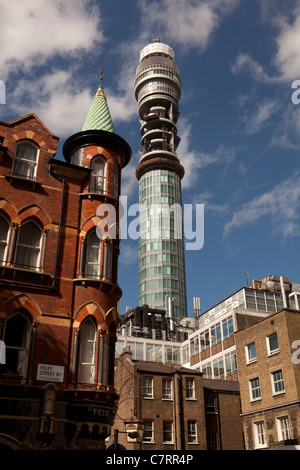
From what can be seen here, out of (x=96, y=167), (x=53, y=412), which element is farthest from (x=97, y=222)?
(x=53, y=412)

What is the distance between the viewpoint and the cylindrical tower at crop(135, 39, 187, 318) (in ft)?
449

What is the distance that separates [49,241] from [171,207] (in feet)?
409

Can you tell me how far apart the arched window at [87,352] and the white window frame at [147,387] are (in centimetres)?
2650

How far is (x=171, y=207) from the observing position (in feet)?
476

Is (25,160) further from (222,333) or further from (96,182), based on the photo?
(222,333)

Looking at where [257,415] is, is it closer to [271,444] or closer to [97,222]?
[271,444]

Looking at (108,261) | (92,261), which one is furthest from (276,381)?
(92,261)

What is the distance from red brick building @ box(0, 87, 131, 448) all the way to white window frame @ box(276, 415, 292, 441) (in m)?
17.7

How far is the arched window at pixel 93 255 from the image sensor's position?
21.8m

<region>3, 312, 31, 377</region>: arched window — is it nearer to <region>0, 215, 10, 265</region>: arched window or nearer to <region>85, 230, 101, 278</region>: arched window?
<region>0, 215, 10, 265</region>: arched window

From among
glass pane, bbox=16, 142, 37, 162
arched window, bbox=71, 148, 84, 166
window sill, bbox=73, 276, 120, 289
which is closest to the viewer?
window sill, bbox=73, 276, 120, 289

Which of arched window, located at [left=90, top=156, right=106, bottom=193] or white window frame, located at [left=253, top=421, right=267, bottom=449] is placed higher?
arched window, located at [left=90, top=156, right=106, bottom=193]

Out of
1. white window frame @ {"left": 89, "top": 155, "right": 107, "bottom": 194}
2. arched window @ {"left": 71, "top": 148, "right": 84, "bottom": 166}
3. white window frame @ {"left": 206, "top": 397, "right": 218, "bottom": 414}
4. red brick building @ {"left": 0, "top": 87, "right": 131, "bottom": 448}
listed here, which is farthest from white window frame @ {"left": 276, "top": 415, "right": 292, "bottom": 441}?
arched window @ {"left": 71, "top": 148, "right": 84, "bottom": 166}

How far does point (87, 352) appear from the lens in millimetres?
20188
